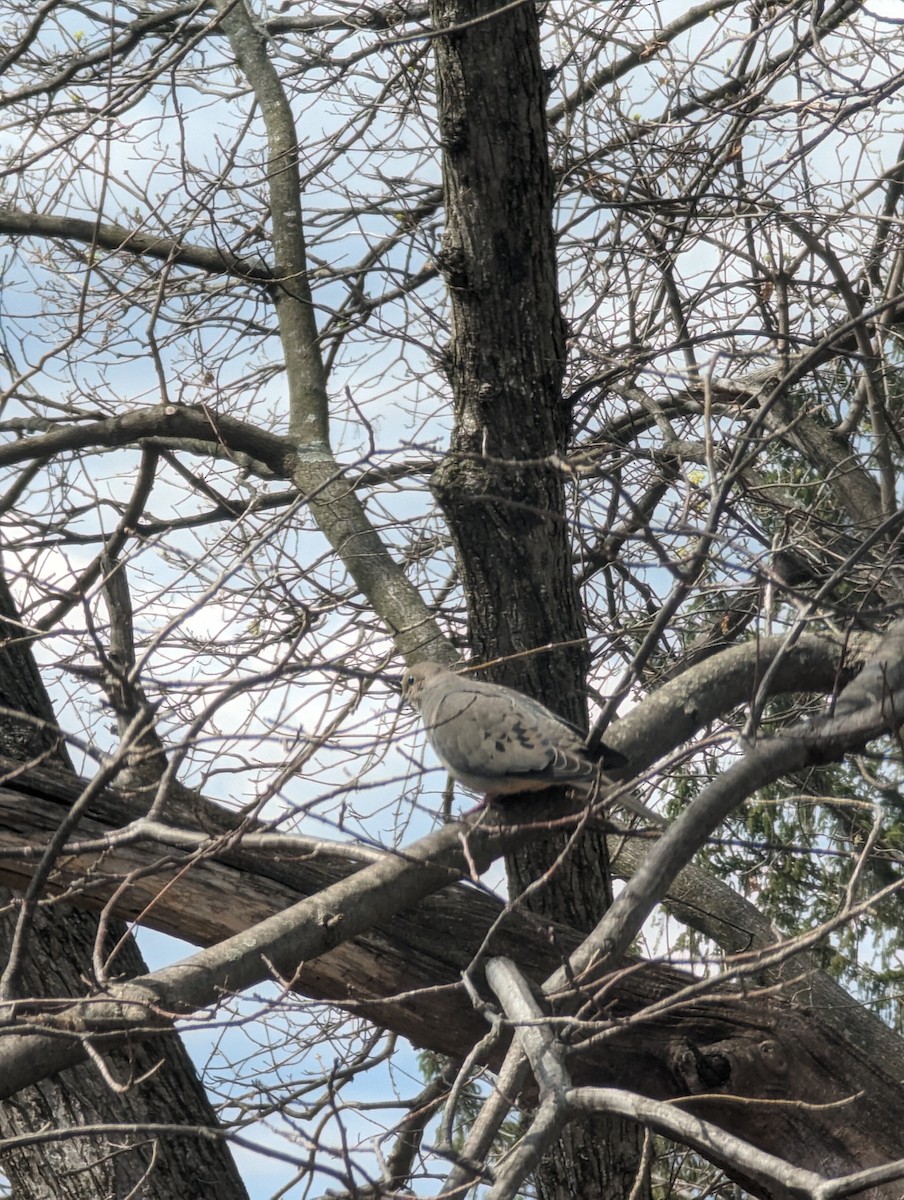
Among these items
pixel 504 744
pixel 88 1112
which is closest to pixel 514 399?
pixel 504 744

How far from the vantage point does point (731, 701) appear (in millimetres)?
3857

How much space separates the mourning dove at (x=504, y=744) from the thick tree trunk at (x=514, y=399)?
699 millimetres

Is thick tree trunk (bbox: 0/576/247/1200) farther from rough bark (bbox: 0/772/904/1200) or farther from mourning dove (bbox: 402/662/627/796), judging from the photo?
mourning dove (bbox: 402/662/627/796)

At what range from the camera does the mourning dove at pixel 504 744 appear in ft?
10.5

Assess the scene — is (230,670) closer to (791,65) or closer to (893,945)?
(791,65)

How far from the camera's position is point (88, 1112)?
3547mm

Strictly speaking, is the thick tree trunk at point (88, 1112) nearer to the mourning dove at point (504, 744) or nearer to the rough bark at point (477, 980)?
the rough bark at point (477, 980)

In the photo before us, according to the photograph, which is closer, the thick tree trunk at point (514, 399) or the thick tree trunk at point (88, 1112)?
the thick tree trunk at point (88, 1112)

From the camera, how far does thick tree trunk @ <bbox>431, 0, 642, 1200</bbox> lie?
408cm

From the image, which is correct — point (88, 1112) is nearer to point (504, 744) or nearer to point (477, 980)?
point (477, 980)

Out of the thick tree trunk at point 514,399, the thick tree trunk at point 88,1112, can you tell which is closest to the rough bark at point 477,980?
the thick tree trunk at point 88,1112

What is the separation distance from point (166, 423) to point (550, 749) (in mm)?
2357

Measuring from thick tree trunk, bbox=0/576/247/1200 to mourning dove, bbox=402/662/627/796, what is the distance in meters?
1.16

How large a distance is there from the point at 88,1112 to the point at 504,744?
170 cm
